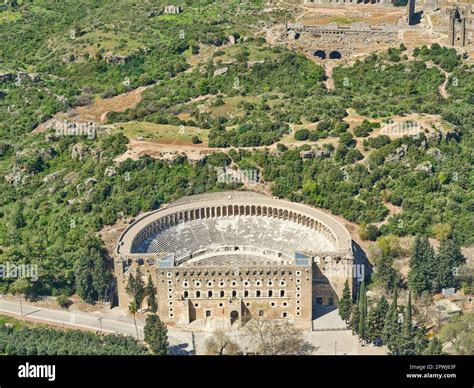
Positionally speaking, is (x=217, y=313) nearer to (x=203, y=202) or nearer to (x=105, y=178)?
(x=203, y=202)

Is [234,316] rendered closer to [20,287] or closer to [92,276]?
[92,276]

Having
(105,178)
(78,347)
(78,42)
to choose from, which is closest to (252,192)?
(105,178)

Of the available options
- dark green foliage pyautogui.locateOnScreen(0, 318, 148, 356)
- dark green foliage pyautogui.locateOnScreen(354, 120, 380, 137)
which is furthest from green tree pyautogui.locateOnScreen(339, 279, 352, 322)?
dark green foliage pyautogui.locateOnScreen(354, 120, 380, 137)

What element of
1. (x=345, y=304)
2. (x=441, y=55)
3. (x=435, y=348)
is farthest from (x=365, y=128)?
(x=435, y=348)

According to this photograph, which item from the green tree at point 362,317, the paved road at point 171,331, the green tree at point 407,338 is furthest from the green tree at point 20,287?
the green tree at point 407,338

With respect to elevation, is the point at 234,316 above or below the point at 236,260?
below
